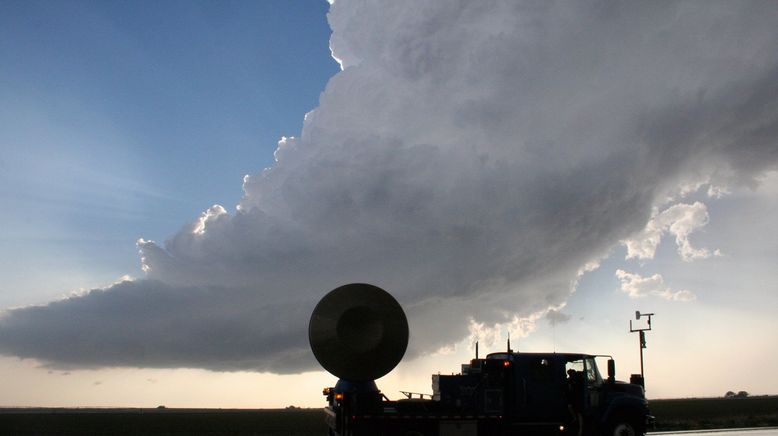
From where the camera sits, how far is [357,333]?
18203 millimetres

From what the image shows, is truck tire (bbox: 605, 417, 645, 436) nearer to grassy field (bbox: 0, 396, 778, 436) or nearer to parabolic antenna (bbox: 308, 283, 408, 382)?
parabolic antenna (bbox: 308, 283, 408, 382)

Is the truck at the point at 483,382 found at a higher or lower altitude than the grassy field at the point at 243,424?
higher

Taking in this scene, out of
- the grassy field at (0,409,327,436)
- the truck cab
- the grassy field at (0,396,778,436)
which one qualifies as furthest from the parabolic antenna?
the grassy field at (0,409,327,436)

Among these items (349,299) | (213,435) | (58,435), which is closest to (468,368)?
(349,299)

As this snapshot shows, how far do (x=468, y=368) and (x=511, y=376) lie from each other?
122 cm

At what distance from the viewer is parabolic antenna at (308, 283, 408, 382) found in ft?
58.9

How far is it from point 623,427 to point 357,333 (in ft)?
25.1

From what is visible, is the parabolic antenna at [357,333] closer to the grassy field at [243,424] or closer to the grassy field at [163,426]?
the grassy field at [243,424]

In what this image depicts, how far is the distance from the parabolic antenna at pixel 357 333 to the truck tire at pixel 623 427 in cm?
601

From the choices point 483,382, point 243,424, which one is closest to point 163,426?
point 243,424

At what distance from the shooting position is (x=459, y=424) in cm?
1672

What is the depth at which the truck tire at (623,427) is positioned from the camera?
18656 mm

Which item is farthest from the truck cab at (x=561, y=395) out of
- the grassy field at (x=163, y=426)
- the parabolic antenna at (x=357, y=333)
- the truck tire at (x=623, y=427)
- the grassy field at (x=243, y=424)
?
the grassy field at (x=163, y=426)

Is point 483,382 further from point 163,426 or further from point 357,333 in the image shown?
Result: point 163,426
